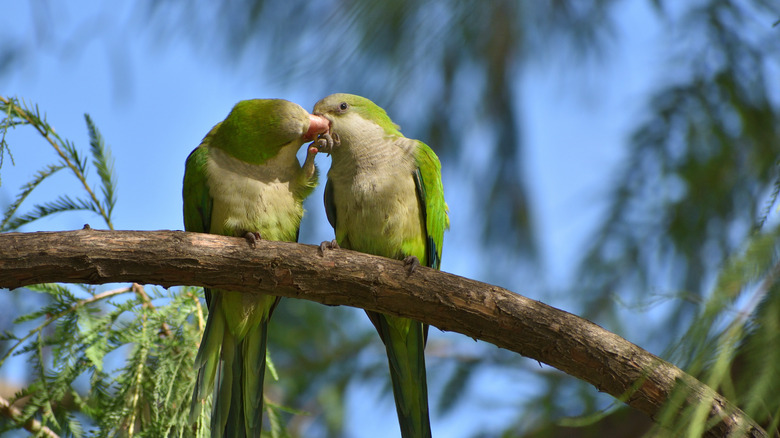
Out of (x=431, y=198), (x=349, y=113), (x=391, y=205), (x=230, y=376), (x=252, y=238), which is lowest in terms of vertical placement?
(x=230, y=376)

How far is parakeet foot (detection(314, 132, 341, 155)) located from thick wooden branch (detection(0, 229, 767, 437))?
2.34ft

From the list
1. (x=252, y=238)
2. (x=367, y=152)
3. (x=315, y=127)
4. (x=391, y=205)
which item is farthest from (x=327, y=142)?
(x=252, y=238)

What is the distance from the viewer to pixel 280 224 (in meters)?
2.78

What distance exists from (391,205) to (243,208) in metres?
0.63

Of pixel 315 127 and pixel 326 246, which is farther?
pixel 315 127

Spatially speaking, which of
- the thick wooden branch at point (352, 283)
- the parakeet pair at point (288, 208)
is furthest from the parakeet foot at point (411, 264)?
the parakeet pair at point (288, 208)

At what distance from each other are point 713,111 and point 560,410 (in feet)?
5.55

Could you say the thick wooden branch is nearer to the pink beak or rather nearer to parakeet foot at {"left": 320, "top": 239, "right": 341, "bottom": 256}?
parakeet foot at {"left": 320, "top": 239, "right": 341, "bottom": 256}

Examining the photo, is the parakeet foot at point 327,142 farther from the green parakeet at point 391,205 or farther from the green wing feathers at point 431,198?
the green wing feathers at point 431,198

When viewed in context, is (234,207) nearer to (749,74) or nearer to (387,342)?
(387,342)

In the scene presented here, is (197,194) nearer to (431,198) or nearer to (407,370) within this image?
(431,198)

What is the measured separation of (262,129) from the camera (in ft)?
9.38

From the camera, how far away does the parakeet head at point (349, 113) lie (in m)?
3.02

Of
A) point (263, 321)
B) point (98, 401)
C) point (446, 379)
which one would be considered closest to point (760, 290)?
point (263, 321)
